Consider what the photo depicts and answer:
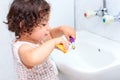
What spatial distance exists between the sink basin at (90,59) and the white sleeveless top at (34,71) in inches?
4.2

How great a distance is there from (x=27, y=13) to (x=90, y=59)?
57 centimetres

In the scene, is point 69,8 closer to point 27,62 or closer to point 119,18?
point 119,18

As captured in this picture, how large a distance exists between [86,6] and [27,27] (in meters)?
0.65

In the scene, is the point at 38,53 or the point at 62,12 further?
the point at 62,12

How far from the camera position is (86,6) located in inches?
57.9

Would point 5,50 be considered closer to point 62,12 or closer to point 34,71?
point 62,12

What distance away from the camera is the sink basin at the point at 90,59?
1038mm

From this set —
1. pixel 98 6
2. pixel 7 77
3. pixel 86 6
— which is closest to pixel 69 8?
pixel 86 6

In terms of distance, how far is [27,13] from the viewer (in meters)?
0.89

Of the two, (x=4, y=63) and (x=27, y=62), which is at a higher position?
(x=27, y=62)

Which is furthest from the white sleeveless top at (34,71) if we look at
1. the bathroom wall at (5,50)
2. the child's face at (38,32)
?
the bathroom wall at (5,50)

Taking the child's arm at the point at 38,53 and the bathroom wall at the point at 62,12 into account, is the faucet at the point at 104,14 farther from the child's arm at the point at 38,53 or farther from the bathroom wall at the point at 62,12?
the child's arm at the point at 38,53

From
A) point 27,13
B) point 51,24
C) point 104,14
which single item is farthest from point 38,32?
point 51,24

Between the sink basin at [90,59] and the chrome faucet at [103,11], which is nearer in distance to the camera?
the sink basin at [90,59]
